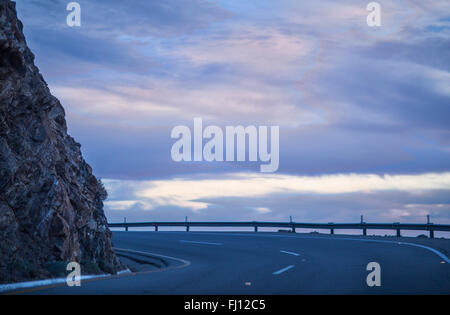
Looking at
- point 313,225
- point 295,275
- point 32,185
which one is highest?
point 32,185

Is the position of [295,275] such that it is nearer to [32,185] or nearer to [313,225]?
[32,185]

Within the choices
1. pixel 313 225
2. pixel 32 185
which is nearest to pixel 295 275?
pixel 32 185

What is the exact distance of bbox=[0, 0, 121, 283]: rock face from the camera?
15.1 m

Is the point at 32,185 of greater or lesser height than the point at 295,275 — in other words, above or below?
above

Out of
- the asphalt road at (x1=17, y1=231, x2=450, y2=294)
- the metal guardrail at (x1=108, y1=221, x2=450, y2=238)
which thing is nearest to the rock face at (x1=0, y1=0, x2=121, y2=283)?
the asphalt road at (x1=17, y1=231, x2=450, y2=294)

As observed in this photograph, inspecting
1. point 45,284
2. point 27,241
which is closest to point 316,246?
point 27,241

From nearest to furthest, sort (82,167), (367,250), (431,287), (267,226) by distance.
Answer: (431,287) → (82,167) → (367,250) → (267,226)

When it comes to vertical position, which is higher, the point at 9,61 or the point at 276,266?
the point at 9,61

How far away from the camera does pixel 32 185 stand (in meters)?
16.9

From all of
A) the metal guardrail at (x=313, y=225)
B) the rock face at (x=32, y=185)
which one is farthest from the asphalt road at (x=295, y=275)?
the metal guardrail at (x=313, y=225)

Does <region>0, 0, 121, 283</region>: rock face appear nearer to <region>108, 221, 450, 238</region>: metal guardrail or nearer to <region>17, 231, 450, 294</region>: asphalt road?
<region>17, 231, 450, 294</region>: asphalt road
